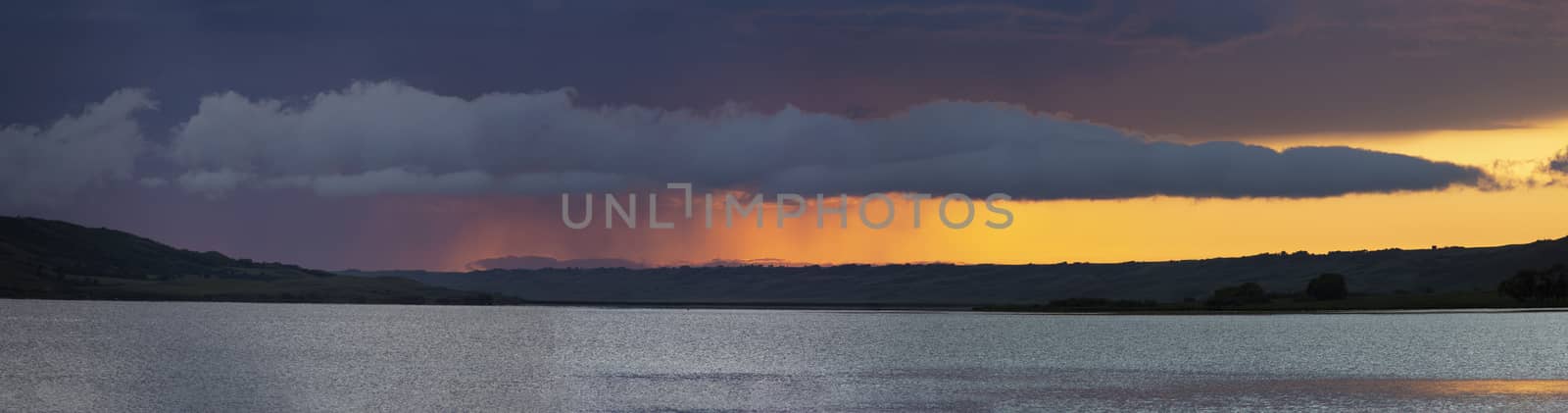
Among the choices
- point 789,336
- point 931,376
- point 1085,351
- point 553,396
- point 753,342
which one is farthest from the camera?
point 789,336

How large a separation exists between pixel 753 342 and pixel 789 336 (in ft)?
64.3

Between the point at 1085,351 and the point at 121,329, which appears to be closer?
the point at 1085,351

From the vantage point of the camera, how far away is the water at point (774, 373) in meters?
66.2

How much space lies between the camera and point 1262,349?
406 feet

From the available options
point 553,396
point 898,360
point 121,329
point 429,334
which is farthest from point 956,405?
point 121,329

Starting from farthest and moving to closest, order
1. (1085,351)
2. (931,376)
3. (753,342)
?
(753,342) < (1085,351) < (931,376)

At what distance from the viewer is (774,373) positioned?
88500 mm

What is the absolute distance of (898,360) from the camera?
107 metres

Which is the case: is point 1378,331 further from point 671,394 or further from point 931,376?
point 671,394

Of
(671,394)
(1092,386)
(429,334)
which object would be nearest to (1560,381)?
(1092,386)

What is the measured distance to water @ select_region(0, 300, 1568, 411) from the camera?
66.2 meters

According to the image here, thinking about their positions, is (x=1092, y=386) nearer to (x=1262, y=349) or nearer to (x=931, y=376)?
(x=931, y=376)

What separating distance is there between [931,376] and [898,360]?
20.2 metres

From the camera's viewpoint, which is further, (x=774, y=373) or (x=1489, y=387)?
(x=774, y=373)
